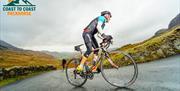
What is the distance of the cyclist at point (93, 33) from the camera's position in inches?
323

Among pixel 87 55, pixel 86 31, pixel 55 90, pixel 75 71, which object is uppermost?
pixel 86 31

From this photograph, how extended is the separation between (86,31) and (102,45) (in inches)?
32.9

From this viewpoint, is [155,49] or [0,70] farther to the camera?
[0,70]

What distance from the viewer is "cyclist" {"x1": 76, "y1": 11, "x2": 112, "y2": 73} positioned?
27.0 ft

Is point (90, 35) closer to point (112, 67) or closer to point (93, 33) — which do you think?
point (93, 33)

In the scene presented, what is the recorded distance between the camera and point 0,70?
2344 cm

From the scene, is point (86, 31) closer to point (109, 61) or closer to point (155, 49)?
point (109, 61)

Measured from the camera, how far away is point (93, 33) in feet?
28.8

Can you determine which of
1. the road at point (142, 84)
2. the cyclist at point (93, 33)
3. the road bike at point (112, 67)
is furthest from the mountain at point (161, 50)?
the cyclist at point (93, 33)

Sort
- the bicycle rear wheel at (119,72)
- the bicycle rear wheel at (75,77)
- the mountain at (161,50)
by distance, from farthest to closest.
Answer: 1. the mountain at (161,50)
2. the bicycle rear wheel at (75,77)
3. the bicycle rear wheel at (119,72)

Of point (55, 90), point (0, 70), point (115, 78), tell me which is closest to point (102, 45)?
point (115, 78)

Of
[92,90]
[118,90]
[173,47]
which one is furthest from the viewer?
[173,47]

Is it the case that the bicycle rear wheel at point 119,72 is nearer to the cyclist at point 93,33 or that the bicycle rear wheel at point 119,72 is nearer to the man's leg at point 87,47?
the cyclist at point 93,33

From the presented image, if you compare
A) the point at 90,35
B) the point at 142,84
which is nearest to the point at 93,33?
the point at 90,35
